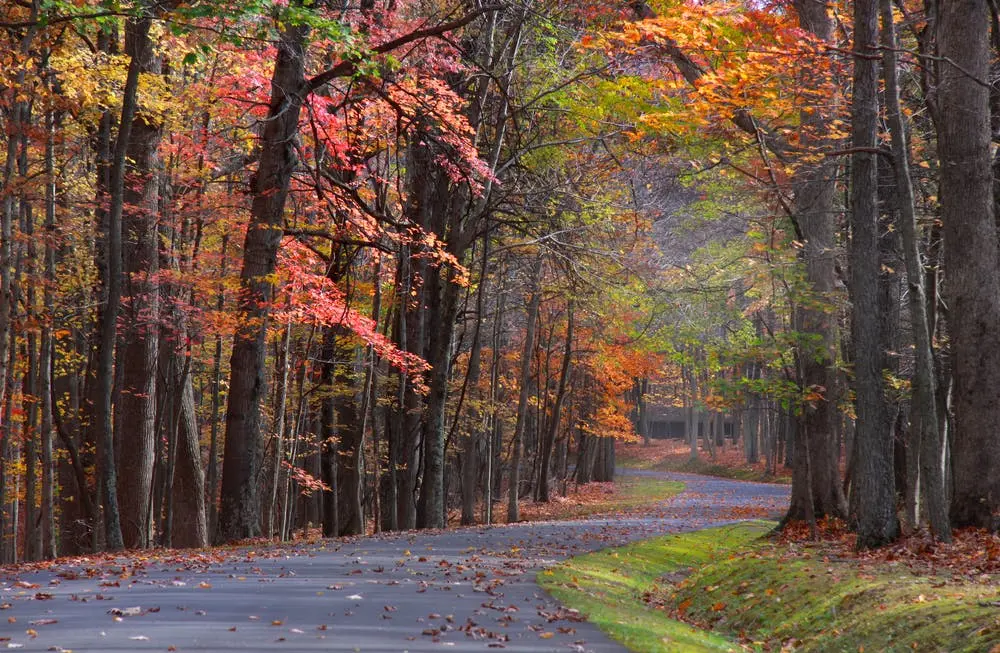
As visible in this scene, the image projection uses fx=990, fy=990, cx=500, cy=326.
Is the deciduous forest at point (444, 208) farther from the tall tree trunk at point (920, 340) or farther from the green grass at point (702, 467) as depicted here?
the green grass at point (702, 467)

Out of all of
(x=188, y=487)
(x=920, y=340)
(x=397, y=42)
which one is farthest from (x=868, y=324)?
(x=188, y=487)

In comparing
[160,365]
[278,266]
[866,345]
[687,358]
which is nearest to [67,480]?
[160,365]

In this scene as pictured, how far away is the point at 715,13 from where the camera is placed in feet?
52.1

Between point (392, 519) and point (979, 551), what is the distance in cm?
1387

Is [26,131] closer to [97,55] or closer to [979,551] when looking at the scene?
[97,55]

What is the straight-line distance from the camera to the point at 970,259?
13.8m

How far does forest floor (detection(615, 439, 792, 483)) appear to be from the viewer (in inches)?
2170

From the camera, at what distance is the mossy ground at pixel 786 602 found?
328 inches

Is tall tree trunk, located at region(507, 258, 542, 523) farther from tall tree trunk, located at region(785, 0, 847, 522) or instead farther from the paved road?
the paved road

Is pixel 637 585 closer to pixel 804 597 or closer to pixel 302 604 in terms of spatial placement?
pixel 804 597

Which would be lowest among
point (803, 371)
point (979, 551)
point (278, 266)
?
point (979, 551)

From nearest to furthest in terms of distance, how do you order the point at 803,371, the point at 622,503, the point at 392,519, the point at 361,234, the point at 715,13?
the point at 715,13, the point at 803,371, the point at 361,234, the point at 392,519, the point at 622,503

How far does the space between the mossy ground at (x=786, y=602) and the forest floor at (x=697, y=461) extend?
37327 millimetres

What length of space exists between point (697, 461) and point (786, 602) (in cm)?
5545
